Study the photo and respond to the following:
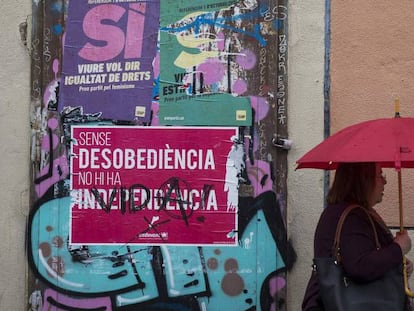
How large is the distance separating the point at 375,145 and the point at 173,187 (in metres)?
Answer: 2.10

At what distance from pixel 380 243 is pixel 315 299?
43 centimetres

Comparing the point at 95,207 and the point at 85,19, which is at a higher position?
the point at 85,19

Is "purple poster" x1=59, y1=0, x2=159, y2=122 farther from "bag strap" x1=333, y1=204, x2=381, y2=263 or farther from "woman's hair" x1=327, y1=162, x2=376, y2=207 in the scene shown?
"bag strap" x1=333, y1=204, x2=381, y2=263

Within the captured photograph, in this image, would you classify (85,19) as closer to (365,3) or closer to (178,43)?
(178,43)

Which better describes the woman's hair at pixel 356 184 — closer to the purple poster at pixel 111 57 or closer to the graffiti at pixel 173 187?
the graffiti at pixel 173 187

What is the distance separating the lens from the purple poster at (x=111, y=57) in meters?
4.95

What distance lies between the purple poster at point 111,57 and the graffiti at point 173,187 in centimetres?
1

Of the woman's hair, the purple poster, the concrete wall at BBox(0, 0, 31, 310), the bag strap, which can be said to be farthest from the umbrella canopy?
the concrete wall at BBox(0, 0, 31, 310)

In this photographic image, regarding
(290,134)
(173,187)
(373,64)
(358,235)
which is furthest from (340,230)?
(373,64)

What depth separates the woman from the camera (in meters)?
3.15

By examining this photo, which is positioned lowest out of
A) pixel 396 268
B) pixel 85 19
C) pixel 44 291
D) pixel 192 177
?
pixel 44 291

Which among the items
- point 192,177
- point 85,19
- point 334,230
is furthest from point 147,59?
point 334,230

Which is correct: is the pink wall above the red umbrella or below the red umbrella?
above

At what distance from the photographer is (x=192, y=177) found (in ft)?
16.1
